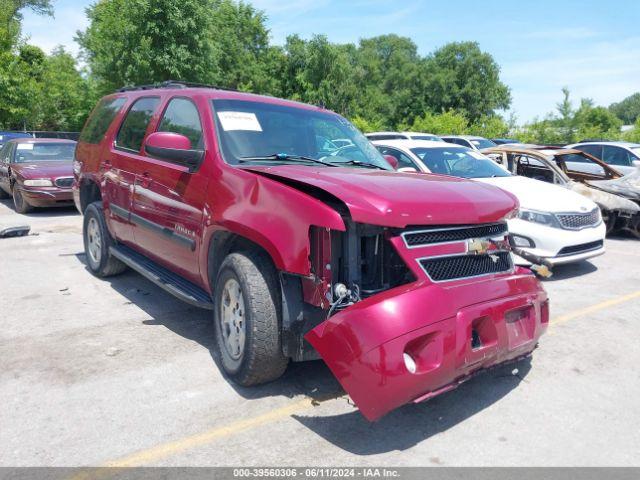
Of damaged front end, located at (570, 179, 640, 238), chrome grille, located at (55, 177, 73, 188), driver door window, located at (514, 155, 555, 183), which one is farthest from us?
chrome grille, located at (55, 177, 73, 188)

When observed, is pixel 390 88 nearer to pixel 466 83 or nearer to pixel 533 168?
pixel 466 83

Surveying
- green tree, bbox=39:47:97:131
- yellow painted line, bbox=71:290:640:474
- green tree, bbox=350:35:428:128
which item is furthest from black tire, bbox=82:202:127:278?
green tree, bbox=350:35:428:128

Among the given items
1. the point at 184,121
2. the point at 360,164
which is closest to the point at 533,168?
the point at 360,164

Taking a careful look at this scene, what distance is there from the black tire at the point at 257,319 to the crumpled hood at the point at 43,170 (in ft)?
30.1

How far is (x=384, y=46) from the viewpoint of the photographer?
80.4 m

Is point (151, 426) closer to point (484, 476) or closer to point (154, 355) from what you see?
point (154, 355)

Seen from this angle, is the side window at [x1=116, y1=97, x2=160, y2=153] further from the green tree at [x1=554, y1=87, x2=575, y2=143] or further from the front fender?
the green tree at [x1=554, y1=87, x2=575, y2=143]

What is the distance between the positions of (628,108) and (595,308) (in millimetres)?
123909

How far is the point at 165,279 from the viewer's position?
4.63 m

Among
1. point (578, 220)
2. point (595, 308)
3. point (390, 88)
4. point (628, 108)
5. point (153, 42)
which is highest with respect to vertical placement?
point (628, 108)

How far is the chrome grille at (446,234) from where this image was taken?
10.1ft

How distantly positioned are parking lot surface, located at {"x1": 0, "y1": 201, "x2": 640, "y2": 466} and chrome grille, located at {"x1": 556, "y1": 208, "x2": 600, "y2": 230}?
1.86 m

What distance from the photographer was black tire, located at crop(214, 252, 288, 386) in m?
3.33

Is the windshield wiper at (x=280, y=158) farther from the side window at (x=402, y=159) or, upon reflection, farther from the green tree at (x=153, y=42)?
the green tree at (x=153, y=42)
